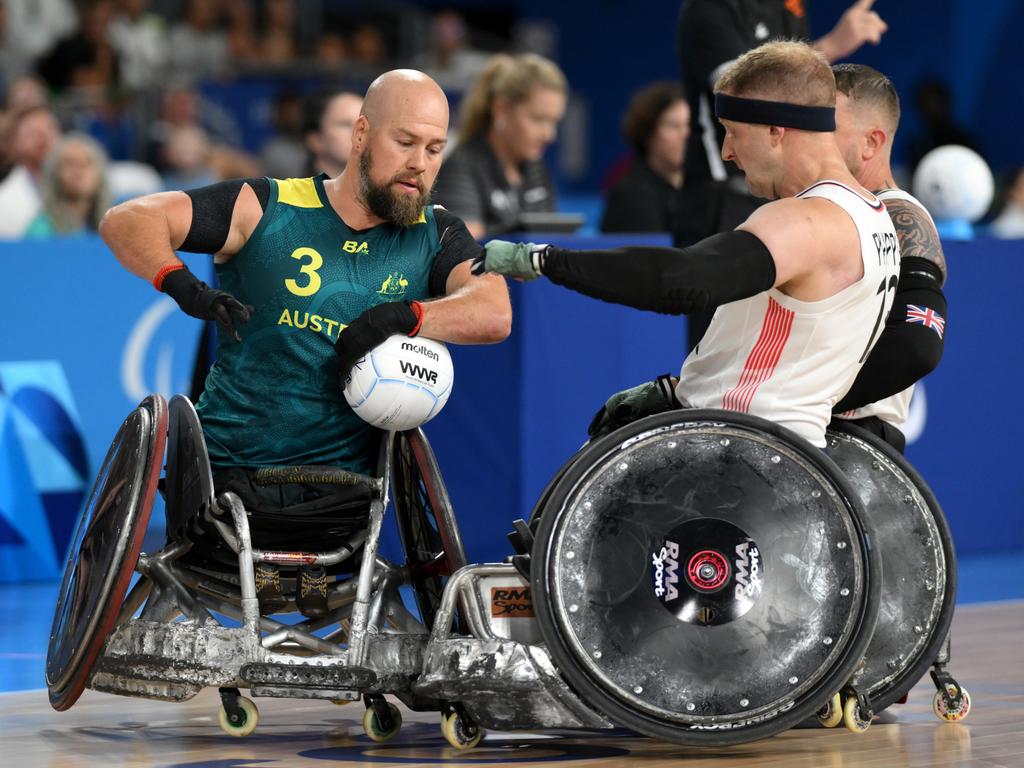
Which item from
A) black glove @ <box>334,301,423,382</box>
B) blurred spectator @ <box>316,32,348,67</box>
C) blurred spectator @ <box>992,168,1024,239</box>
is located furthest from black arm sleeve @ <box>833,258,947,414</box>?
blurred spectator @ <box>316,32,348,67</box>

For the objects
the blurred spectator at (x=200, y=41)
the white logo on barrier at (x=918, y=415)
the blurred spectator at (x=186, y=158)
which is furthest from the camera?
the blurred spectator at (x=200, y=41)

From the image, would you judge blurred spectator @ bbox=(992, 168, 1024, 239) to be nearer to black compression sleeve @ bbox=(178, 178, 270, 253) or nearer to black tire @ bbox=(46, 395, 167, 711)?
black compression sleeve @ bbox=(178, 178, 270, 253)

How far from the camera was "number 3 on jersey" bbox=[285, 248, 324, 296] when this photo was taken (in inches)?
216

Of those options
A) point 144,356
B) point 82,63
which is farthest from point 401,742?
point 82,63

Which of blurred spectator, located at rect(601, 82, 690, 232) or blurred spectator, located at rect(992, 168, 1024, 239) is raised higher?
blurred spectator, located at rect(601, 82, 690, 232)

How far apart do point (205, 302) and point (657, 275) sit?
1311 millimetres

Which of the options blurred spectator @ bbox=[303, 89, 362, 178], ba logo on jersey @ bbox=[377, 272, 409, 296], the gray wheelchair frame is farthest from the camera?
blurred spectator @ bbox=[303, 89, 362, 178]

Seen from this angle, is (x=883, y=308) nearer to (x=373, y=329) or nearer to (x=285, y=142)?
(x=373, y=329)

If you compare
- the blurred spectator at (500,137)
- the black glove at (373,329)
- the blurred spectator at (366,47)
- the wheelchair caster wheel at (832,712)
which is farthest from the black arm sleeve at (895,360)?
the blurred spectator at (366,47)

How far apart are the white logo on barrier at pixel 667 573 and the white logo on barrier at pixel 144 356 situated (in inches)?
185

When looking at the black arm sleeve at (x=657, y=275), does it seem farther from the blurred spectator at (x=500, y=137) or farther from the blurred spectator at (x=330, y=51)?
the blurred spectator at (x=330, y=51)

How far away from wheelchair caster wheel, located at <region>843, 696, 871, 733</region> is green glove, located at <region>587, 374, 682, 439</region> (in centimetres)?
97

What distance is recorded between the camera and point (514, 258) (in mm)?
4730

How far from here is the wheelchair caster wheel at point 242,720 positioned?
532cm
